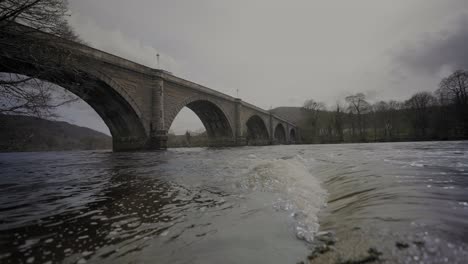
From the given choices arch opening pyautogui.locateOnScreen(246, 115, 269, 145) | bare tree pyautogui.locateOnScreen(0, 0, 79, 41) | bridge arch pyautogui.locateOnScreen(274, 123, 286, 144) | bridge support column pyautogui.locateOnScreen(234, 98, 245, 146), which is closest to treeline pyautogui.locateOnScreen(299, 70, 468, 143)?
bridge arch pyautogui.locateOnScreen(274, 123, 286, 144)

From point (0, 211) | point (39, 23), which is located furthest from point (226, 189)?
point (39, 23)

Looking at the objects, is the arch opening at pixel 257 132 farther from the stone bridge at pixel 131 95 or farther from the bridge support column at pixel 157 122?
the bridge support column at pixel 157 122

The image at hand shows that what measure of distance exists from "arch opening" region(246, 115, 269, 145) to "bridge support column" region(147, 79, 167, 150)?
2986cm

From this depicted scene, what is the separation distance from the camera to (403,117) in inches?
1729

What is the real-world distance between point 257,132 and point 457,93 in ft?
117

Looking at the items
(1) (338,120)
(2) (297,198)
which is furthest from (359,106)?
(2) (297,198)

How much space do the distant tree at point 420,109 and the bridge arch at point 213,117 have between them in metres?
34.4

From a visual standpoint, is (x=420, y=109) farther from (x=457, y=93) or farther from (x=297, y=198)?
(x=297, y=198)

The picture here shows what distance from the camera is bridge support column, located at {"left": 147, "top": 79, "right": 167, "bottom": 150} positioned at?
18359 mm

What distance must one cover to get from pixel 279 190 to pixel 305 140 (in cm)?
5990

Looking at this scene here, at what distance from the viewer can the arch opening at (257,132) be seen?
47906mm

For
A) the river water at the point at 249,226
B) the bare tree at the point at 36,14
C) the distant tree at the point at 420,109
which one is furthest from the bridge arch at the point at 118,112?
the distant tree at the point at 420,109

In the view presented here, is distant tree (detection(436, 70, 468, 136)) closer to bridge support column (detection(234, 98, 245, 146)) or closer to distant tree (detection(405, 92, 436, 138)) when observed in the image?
distant tree (detection(405, 92, 436, 138))

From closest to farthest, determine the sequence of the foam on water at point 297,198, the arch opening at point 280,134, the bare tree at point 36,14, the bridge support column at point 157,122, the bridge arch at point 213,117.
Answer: the foam on water at point 297,198 → the bare tree at point 36,14 → the bridge support column at point 157,122 → the bridge arch at point 213,117 → the arch opening at point 280,134
